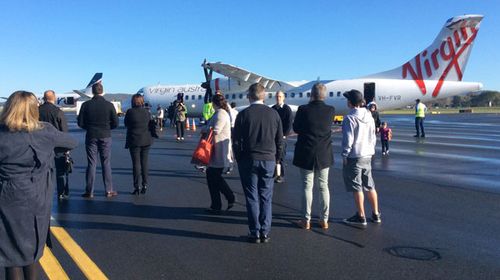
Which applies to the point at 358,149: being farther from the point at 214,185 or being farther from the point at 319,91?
the point at 214,185

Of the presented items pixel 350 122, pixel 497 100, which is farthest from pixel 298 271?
pixel 497 100

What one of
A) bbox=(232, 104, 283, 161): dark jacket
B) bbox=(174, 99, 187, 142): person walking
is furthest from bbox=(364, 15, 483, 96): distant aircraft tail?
bbox=(232, 104, 283, 161): dark jacket

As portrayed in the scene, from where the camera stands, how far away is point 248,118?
5.03 metres

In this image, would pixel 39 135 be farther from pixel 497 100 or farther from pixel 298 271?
pixel 497 100

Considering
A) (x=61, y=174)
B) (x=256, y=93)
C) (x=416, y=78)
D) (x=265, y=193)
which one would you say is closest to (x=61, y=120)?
(x=61, y=174)

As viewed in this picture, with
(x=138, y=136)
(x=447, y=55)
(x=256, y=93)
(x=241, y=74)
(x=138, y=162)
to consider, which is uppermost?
(x=447, y=55)

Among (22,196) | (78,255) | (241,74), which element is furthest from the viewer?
(241,74)

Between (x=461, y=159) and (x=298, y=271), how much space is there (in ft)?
32.1

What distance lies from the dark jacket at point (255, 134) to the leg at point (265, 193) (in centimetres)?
11

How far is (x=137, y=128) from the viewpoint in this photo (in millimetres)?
Answer: 7383

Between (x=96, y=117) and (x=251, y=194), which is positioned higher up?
(x=96, y=117)

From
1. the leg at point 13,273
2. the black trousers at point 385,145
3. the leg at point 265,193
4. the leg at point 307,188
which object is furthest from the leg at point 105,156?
the black trousers at point 385,145

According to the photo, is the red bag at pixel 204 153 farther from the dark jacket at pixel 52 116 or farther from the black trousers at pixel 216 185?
the dark jacket at pixel 52 116

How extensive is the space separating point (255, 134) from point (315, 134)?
2.85ft
